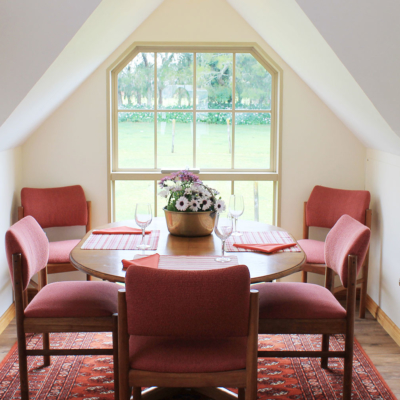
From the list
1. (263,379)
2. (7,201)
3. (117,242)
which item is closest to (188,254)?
(117,242)

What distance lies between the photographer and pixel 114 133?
153 inches

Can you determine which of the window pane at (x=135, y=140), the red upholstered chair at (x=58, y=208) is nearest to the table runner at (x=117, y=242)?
the red upholstered chair at (x=58, y=208)

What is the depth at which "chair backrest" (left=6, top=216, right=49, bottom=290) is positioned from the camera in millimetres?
2139

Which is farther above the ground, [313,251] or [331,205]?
[331,205]

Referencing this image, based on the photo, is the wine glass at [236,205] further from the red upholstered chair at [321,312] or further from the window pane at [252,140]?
the window pane at [252,140]

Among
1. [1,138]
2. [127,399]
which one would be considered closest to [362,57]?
[127,399]

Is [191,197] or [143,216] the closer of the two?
[143,216]

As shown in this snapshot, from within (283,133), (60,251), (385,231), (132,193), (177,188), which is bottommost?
(60,251)

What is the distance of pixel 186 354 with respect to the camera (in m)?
1.72

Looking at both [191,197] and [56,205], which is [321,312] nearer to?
[191,197]

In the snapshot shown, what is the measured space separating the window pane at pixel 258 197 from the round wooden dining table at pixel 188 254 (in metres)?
1.40

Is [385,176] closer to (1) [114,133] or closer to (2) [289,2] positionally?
(2) [289,2]

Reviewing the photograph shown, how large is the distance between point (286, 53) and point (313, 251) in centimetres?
140

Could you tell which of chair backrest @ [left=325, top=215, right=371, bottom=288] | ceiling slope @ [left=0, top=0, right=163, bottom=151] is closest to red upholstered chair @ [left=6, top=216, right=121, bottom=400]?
ceiling slope @ [left=0, top=0, right=163, bottom=151]
